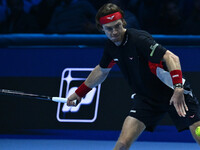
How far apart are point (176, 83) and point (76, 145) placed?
136 inches

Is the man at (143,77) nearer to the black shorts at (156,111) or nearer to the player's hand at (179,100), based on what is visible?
the black shorts at (156,111)

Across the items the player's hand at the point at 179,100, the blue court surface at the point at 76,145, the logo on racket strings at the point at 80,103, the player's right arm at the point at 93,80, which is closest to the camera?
the player's hand at the point at 179,100

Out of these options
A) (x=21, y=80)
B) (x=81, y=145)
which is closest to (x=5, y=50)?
(x=21, y=80)

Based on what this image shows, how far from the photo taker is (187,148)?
24.0ft

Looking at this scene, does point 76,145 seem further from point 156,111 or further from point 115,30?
point 115,30

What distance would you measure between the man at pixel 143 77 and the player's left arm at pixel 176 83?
0.07 ft

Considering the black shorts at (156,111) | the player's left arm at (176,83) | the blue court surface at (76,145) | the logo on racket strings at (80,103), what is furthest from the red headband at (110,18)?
the logo on racket strings at (80,103)

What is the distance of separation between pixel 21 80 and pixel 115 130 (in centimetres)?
194

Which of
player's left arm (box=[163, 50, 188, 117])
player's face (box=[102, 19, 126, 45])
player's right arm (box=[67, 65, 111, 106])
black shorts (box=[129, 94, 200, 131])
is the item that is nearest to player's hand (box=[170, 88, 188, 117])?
player's left arm (box=[163, 50, 188, 117])

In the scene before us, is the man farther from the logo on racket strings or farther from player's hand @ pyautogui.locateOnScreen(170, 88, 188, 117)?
the logo on racket strings

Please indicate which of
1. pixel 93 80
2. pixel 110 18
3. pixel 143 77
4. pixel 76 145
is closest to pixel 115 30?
pixel 110 18

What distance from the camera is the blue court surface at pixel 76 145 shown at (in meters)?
7.38

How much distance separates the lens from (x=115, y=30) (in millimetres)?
4977

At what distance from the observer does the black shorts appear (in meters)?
5.00
